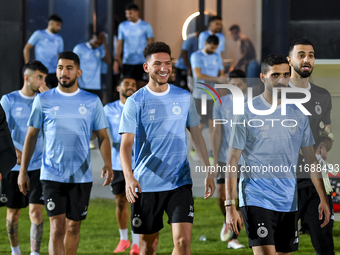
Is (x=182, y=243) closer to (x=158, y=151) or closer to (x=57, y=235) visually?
(x=158, y=151)

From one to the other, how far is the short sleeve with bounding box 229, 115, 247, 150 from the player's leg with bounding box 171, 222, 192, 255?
0.84 metres

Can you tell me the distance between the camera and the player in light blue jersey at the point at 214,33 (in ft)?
33.2

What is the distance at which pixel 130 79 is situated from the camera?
23.8 ft

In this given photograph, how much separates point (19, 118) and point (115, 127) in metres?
1.27

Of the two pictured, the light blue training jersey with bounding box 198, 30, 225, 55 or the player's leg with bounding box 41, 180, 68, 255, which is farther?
the light blue training jersey with bounding box 198, 30, 225, 55

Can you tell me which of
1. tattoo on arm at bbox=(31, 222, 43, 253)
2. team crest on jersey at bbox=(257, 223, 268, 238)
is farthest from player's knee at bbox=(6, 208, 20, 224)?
team crest on jersey at bbox=(257, 223, 268, 238)

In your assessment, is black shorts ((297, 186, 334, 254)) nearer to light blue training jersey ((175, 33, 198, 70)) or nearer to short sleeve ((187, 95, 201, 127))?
short sleeve ((187, 95, 201, 127))

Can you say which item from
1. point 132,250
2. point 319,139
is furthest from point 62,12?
point 319,139

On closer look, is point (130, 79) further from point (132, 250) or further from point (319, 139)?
point (319, 139)

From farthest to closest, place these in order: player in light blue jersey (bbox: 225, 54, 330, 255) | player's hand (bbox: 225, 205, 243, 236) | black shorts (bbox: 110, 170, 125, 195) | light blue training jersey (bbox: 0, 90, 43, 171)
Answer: black shorts (bbox: 110, 170, 125, 195) < light blue training jersey (bbox: 0, 90, 43, 171) < player in light blue jersey (bbox: 225, 54, 330, 255) < player's hand (bbox: 225, 205, 243, 236)

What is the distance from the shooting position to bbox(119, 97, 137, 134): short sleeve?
4820 mm

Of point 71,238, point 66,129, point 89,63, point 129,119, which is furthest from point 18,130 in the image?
point 89,63

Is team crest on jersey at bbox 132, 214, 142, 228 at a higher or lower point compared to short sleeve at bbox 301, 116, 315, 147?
lower

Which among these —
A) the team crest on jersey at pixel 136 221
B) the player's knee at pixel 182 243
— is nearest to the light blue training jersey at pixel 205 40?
the team crest on jersey at pixel 136 221
